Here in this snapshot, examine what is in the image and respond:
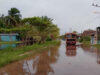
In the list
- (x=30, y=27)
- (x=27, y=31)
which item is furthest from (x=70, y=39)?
(x=27, y=31)

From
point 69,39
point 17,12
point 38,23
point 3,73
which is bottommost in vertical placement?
point 3,73

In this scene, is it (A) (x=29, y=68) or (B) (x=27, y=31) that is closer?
(A) (x=29, y=68)

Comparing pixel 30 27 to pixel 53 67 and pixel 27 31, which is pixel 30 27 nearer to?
pixel 27 31

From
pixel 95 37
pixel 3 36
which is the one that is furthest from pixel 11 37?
pixel 95 37

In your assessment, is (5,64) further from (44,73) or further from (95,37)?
(95,37)

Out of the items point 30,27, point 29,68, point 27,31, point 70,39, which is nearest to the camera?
point 29,68

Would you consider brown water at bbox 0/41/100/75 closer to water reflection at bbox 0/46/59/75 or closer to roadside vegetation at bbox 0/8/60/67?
water reflection at bbox 0/46/59/75

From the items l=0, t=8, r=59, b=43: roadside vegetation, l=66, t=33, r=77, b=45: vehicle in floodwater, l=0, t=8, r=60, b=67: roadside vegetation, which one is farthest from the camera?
l=66, t=33, r=77, b=45: vehicle in floodwater

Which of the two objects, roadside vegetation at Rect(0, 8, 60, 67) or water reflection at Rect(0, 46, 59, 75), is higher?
roadside vegetation at Rect(0, 8, 60, 67)

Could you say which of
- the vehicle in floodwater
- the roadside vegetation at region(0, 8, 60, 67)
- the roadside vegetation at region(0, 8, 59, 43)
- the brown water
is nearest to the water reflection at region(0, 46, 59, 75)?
the brown water

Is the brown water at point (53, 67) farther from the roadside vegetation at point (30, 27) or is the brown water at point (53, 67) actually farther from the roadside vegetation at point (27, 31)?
the roadside vegetation at point (30, 27)

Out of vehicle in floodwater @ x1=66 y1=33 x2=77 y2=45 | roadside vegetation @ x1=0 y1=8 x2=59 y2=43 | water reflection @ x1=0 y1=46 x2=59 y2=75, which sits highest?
roadside vegetation @ x1=0 y1=8 x2=59 y2=43

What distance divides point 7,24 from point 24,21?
10217 millimetres

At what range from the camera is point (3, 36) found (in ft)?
59.4
